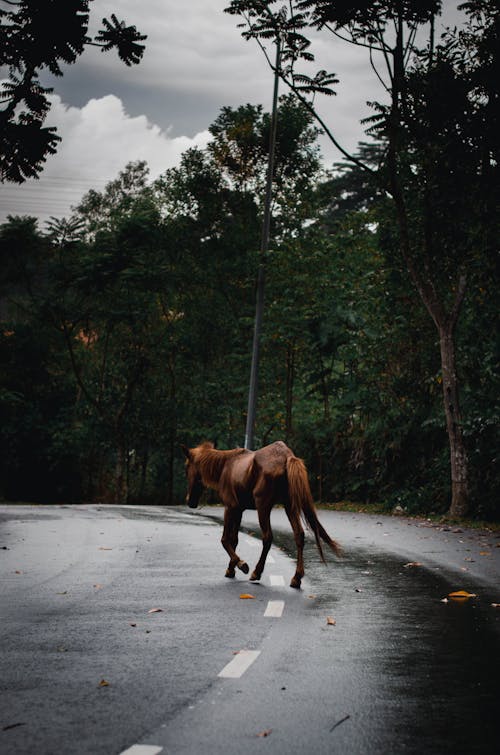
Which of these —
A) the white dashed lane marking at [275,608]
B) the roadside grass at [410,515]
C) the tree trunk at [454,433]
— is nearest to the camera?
the white dashed lane marking at [275,608]

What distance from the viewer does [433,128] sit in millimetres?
17031

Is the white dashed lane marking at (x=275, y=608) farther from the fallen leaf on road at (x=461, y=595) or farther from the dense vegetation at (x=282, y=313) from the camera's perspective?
the dense vegetation at (x=282, y=313)

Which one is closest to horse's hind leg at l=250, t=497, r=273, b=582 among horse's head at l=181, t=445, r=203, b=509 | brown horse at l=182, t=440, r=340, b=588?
brown horse at l=182, t=440, r=340, b=588

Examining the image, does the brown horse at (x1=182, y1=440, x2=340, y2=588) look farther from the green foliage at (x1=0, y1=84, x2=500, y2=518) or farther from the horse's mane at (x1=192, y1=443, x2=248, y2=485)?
the green foliage at (x1=0, y1=84, x2=500, y2=518)

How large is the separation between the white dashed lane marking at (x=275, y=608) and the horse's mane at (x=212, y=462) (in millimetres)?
2449

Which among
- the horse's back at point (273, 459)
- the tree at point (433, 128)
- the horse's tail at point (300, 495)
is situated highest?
the tree at point (433, 128)

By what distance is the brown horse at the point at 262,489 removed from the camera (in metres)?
9.74

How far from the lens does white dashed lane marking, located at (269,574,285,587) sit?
985cm

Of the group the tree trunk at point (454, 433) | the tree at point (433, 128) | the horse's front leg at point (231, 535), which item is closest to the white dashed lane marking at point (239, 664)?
the horse's front leg at point (231, 535)

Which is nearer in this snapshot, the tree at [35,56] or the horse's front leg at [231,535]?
the tree at [35,56]

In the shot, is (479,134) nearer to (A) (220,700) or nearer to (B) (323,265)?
(A) (220,700)

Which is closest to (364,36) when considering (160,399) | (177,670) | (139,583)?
(139,583)

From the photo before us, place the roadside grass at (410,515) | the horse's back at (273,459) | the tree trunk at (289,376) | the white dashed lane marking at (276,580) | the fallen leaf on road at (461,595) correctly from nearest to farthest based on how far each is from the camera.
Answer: the fallen leaf on road at (461,595) < the white dashed lane marking at (276,580) < the horse's back at (273,459) < the roadside grass at (410,515) < the tree trunk at (289,376)

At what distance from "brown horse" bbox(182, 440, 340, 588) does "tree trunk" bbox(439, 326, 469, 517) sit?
10761 mm
